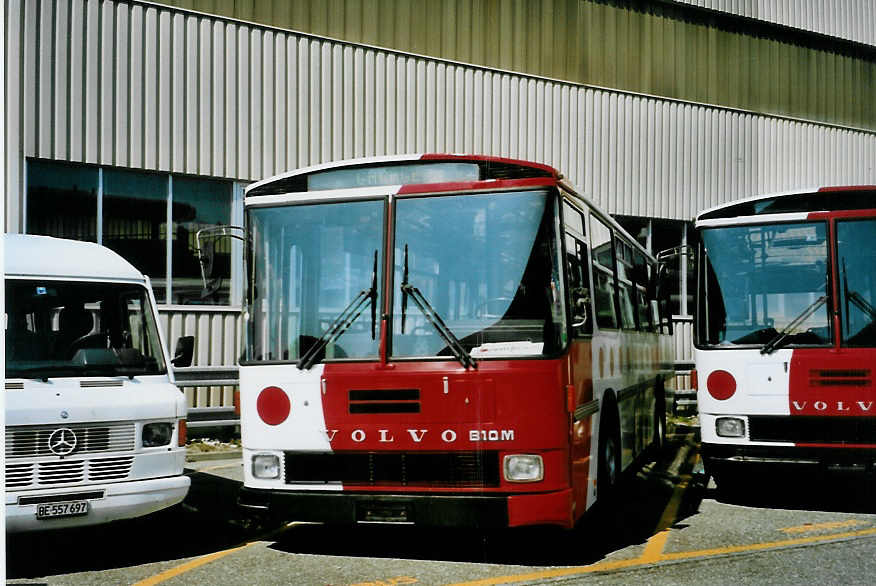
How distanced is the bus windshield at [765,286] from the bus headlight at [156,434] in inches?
199

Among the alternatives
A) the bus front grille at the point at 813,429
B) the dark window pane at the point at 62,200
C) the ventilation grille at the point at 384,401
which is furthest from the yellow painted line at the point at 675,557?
the dark window pane at the point at 62,200

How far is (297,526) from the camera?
28.0ft

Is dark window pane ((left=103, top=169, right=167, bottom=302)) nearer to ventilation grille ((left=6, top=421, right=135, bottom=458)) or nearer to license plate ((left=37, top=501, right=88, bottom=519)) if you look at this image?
ventilation grille ((left=6, top=421, right=135, bottom=458))

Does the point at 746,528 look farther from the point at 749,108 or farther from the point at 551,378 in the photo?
the point at 749,108

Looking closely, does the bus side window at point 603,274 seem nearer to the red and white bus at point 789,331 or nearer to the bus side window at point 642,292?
the red and white bus at point 789,331

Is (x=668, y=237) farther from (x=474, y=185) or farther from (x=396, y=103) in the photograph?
(x=474, y=185)

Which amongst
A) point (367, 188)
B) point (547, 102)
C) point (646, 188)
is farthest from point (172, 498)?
point (646, 188)

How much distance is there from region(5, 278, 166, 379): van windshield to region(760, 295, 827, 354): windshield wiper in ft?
17.7

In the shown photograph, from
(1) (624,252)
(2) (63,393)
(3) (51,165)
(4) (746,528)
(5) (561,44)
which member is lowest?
(4) (746,528)

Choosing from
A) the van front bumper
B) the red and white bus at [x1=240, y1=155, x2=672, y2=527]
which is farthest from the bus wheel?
the van front bumper

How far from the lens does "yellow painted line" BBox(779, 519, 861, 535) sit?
822cm

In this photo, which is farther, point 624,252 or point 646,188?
point 646,188

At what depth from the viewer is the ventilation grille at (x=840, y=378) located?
29.0 feet

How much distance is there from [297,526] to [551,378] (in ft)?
9.96
